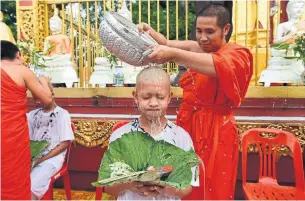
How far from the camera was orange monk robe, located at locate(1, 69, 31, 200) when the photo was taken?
7.93ft

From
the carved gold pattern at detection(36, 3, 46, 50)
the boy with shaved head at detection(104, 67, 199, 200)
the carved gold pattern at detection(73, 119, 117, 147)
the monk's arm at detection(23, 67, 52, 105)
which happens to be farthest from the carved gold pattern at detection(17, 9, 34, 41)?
the boy with shaved head at detection(104, 67, 199, 200)

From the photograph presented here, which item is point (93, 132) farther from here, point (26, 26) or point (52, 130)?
point (26, 26)

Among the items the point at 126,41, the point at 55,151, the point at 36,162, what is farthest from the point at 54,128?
the point at 126,41

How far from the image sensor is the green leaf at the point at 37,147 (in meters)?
2.80

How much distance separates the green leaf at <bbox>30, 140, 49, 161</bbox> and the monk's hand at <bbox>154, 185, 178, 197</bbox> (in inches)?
64.0

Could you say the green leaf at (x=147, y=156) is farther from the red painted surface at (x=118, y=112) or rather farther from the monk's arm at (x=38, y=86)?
the red painted surface at (x=118, y=112)

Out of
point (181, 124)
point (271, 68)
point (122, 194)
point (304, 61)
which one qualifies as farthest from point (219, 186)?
point (271, 68)

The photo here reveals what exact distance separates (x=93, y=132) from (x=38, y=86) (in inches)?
35.2

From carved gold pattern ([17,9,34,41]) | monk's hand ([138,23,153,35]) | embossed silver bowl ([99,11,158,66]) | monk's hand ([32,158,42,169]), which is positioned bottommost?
monk's hand ([32,158,42,169])

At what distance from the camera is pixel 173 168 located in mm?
1422

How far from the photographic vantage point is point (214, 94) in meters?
1.72

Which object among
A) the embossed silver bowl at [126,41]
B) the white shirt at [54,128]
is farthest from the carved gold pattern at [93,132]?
the embossed silver bowl at [126,41]

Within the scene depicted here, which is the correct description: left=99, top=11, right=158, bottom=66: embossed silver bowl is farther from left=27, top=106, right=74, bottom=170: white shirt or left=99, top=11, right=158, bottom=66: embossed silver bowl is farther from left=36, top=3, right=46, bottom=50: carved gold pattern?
left=36, top=3, right=46, bottom=50: carved gold pattern

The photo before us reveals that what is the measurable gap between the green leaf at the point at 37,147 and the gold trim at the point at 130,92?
822 mm
